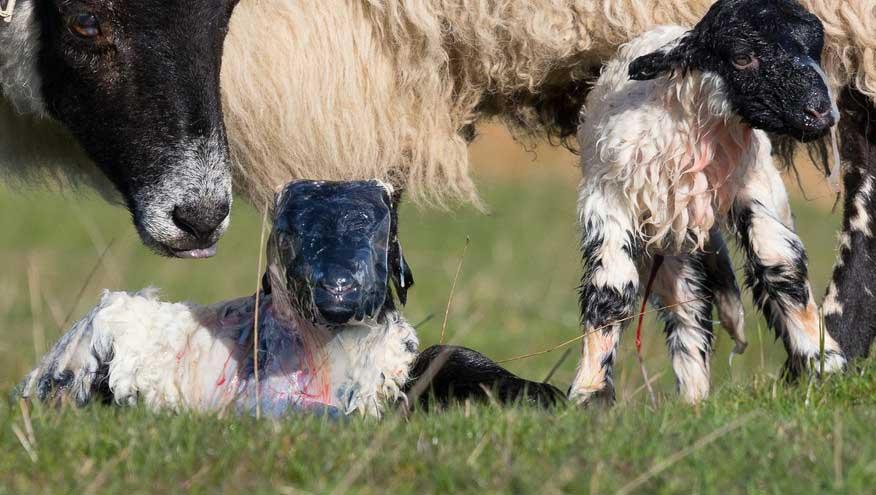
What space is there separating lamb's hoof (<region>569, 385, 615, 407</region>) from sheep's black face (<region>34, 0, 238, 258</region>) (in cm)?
127

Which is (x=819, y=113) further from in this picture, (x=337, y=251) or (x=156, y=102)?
(x=156, y=102)

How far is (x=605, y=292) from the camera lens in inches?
165

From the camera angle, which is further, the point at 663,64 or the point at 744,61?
the point at 663,64

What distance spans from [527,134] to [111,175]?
190 centimetres

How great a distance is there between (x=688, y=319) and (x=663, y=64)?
1.06m

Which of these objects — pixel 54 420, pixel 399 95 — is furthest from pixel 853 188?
pixel 54 420

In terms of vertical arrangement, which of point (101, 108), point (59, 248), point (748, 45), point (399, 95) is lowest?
point (59, 248)

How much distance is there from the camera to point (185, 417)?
10.8 feet

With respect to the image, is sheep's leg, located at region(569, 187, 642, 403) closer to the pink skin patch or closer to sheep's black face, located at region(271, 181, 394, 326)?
the pink skin patch

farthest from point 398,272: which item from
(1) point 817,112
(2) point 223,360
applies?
(1) point 817,112

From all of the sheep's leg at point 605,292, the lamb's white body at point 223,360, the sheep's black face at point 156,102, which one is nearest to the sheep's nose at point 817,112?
the sheep's leg at point 605,292

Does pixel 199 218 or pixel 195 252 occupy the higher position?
pixel 199 218

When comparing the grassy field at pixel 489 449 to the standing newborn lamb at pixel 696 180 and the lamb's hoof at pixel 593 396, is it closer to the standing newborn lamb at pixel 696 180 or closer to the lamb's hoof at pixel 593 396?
the lamb's hoof at pixel 593 396

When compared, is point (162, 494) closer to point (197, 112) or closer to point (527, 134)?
point (197, 112)
